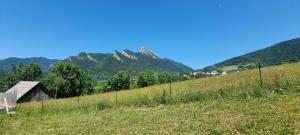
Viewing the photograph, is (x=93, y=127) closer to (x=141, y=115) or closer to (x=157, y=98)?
(x=141, y=115)

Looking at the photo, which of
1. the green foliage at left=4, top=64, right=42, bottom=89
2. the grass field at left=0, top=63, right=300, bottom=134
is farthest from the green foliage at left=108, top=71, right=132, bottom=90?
the grass field at left=0, top=63, right=300, bottom=134

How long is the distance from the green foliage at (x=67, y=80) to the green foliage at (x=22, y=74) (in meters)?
15.5

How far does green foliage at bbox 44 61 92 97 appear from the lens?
104438mm

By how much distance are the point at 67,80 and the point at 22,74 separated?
77.0 feet

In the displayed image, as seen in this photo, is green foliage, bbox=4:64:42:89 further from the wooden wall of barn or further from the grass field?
the grass field

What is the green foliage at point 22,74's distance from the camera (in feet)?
391

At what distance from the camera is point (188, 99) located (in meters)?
27.5

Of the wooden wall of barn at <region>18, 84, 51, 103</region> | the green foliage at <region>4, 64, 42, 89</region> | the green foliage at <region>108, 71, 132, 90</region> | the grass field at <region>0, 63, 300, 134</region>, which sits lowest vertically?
the grass field at <region>0, 63, 300, 134</region>

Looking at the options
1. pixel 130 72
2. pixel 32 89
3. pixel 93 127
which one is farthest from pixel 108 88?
pixel 93 127

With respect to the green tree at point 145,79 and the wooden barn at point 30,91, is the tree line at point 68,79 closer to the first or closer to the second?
the green tree at point 145,79

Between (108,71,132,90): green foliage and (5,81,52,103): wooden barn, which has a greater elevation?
(108,71,132,90): green foliage

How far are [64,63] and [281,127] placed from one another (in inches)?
4193

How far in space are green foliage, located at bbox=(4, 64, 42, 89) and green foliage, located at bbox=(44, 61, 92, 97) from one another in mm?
15530

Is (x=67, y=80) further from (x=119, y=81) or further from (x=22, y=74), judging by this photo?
(x=119, y=81)
